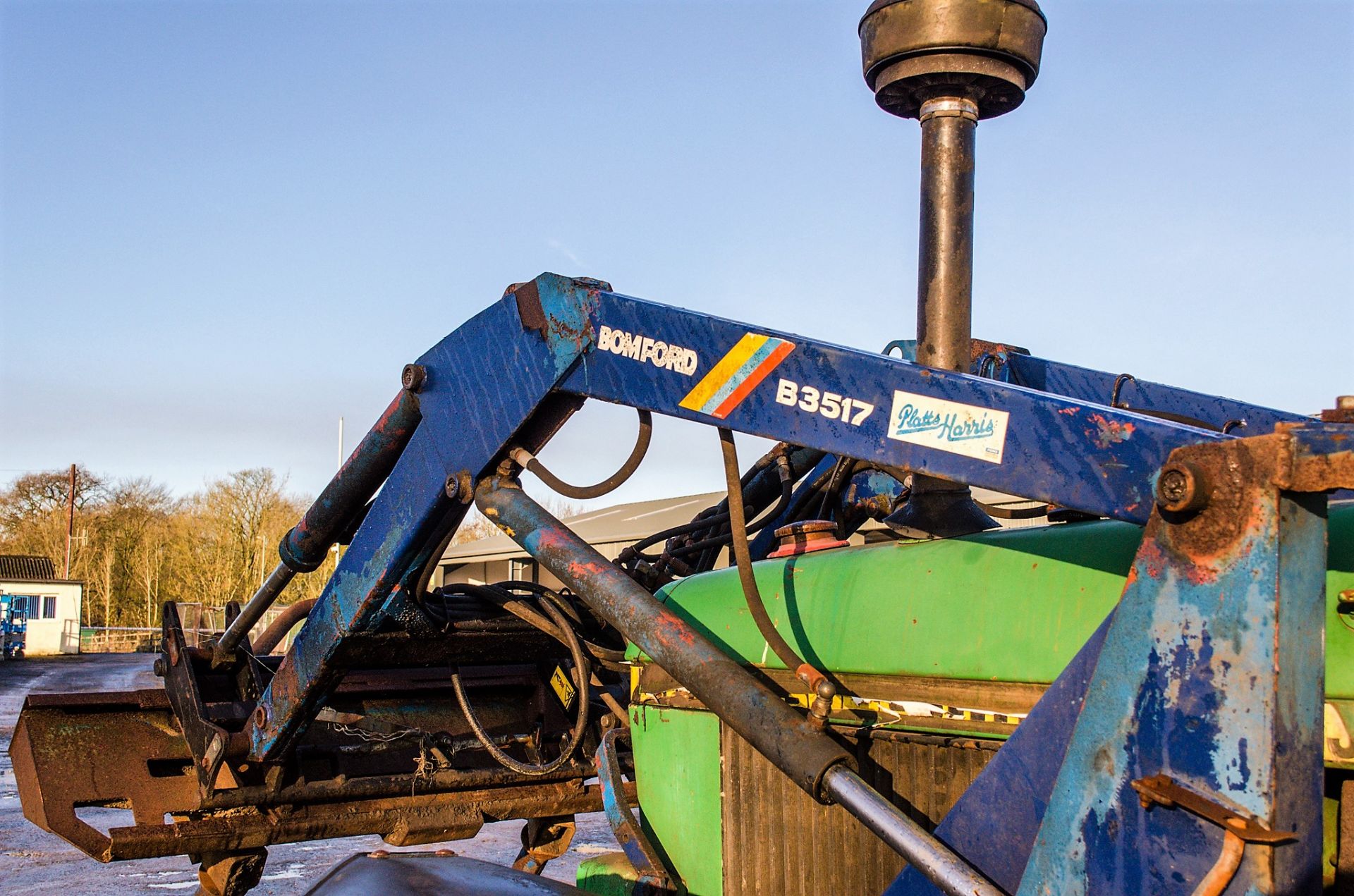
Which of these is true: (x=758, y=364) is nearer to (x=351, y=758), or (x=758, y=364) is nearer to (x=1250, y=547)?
(x=1250, y=547)

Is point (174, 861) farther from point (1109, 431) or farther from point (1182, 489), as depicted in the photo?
point (1182, 489)

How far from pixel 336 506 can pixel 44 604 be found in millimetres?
39989

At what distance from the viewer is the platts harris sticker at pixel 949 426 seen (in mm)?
2016

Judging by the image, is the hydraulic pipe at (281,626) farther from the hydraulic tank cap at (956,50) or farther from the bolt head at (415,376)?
the hydraulic tank cap at (956,50)

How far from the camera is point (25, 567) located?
41.5m

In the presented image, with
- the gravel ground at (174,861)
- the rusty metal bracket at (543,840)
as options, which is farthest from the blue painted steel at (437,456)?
the gravel ground at (174,861)

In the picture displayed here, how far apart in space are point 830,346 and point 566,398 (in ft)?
3.07

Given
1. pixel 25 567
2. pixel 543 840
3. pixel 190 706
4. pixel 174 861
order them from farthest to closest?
pixel 25 567 → pixel 174 861 → pixel 543 840 → pixel 190 706

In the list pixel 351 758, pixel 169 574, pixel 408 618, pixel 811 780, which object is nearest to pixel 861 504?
pixel 408 618

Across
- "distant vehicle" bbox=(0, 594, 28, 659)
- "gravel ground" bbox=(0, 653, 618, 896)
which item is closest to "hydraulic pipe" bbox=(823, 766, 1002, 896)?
"gravel ground" bbox=(0, 653, 618, 896)

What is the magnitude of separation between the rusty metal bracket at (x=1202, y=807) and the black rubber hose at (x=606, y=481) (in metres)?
1.41

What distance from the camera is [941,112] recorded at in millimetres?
3084

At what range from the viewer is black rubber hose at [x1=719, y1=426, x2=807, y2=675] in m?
2.47

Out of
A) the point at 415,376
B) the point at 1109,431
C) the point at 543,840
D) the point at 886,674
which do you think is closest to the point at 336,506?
the point at 415,376
